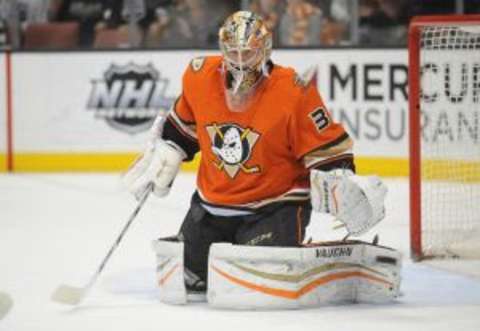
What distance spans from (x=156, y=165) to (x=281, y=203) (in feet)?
1.59

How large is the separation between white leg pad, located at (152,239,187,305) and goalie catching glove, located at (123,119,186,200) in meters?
0.27

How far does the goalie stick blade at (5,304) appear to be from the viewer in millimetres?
4324

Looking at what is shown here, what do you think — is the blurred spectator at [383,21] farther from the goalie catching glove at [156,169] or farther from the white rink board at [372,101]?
the goalie catching glove at [156,169]

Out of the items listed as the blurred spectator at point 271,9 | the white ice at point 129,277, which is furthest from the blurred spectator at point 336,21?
the white ice at point 129,277

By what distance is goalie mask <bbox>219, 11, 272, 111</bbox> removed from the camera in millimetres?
4410

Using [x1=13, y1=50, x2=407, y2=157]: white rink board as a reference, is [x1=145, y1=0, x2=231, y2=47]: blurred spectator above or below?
above

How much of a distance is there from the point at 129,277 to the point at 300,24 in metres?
4.25

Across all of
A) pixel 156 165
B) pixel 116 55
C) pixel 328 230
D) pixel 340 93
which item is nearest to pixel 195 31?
pixel 116 55

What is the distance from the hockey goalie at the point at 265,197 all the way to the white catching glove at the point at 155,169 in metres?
0.12

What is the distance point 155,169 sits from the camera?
471cm

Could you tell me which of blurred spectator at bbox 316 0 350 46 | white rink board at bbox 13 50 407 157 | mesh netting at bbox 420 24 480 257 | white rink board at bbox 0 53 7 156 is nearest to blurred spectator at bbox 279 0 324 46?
blurred spectator at bbox 316 0 350 46

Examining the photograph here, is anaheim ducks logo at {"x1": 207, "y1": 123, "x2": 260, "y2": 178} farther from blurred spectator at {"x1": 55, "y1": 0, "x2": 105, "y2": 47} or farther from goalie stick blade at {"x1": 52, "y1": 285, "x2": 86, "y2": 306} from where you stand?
blurred spectator at {"x1": 55, "y1": 0, "x2": 105, "y2": 47}

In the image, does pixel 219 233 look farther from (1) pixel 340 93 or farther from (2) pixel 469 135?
(1) pixel 340 93

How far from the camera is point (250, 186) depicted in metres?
4.52
